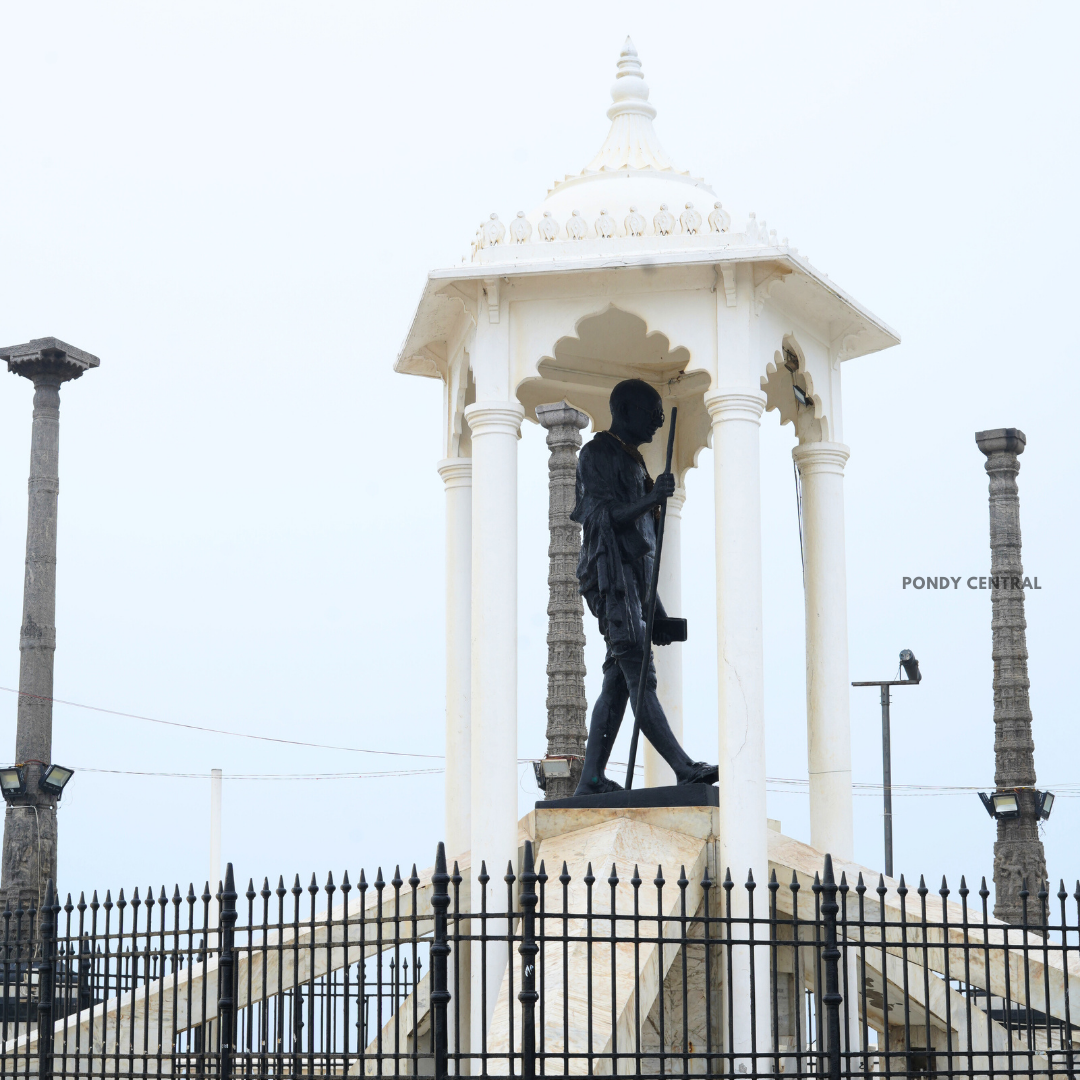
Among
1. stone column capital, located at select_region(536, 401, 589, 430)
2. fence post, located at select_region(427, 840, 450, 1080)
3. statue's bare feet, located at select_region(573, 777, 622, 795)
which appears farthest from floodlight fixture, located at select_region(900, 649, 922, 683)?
fence post, located at select_region(427, 840, 450, 1080)

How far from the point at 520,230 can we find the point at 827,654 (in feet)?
12.1

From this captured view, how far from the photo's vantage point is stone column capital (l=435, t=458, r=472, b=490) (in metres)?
11.9

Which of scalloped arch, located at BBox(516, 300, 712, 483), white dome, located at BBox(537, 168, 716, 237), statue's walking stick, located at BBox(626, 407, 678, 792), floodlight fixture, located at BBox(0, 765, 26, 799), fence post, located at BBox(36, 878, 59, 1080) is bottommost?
fence post, located at BBox(36, 878, 59, 1080)

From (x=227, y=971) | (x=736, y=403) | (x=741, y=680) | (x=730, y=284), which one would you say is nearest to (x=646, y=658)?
(x=741, y=680)

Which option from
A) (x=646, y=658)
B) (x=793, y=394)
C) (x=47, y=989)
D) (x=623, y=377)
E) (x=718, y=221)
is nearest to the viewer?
(x=47, y=989)

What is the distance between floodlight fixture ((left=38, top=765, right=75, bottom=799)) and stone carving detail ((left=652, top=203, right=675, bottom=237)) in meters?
13.5

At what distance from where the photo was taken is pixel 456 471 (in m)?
12.0

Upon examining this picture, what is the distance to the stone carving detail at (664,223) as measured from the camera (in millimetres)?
9930

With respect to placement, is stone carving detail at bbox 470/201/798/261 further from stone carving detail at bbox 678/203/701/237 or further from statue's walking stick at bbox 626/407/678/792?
statue's walking stick at bbox 626/407/678/792

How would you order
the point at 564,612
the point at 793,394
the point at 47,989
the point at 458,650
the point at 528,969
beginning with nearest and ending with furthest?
the point at 528,969 → the point at 47,989 → the point at 458,650 → the point at 793,394 → the point at 564,612

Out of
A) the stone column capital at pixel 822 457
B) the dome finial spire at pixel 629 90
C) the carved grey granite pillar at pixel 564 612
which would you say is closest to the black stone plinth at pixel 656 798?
the stone column capital at pixel 822 457

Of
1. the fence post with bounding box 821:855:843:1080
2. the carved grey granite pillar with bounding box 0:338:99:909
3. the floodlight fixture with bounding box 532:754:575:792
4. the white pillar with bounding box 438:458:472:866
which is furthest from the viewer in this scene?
the floodlight fixture with bounding box 532:754:575:792

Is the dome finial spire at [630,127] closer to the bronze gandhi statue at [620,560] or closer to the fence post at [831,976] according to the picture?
the bronze gandhi statue at [620,560]

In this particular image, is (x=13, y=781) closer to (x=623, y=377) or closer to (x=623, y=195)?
(x=623, y=377)
